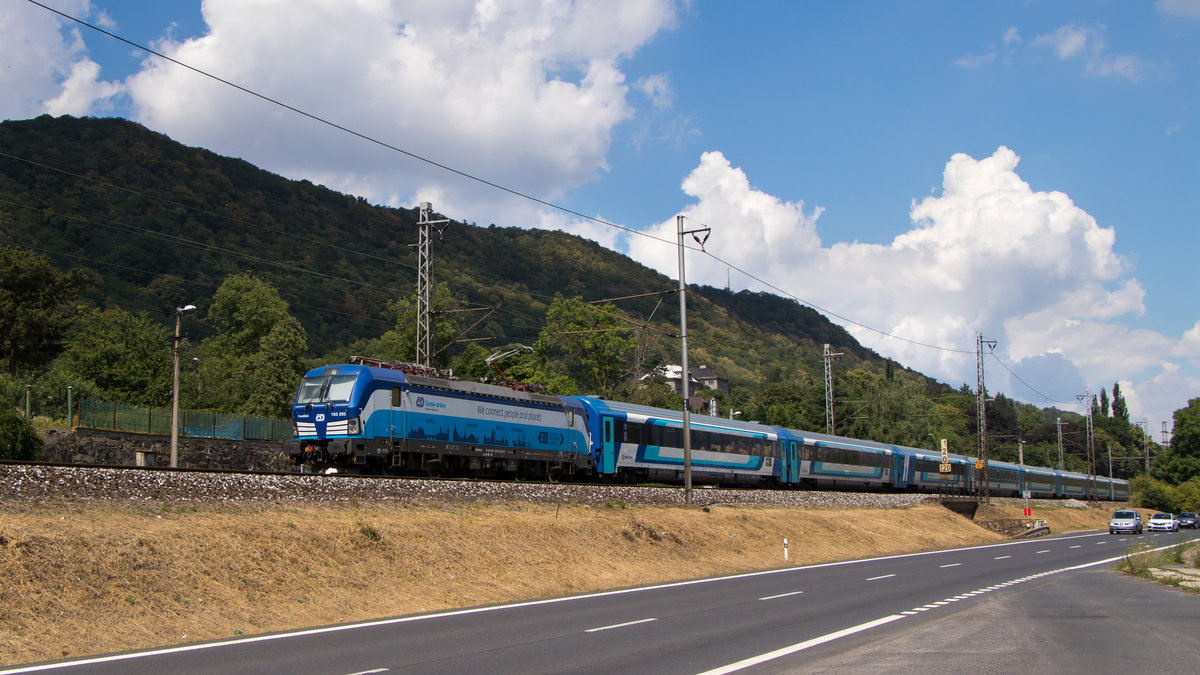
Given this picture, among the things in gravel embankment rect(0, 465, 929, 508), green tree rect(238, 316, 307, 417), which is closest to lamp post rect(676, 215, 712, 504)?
gravel embankment rect(0, 465, 929, 508)

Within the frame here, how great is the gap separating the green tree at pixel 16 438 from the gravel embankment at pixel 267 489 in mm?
15301

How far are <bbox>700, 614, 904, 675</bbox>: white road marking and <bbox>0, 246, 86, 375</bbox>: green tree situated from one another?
60.7m

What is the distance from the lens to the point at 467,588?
18.9 metres

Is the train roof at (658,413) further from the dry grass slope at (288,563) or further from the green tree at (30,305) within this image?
the green tree at (30,305)

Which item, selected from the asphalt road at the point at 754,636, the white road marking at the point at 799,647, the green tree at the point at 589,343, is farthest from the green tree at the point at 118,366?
the white road marking at the point at 799,647

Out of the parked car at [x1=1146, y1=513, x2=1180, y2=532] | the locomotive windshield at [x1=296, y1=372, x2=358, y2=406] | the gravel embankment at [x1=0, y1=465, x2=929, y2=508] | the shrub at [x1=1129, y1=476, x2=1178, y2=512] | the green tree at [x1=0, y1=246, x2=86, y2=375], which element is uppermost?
the green tree at [x1=0, y1=246, x2=86, y2=375]

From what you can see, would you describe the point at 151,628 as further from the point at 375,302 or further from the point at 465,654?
the point at 375,302

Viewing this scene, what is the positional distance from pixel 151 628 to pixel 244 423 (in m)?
34.0

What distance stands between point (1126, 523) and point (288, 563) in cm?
5360

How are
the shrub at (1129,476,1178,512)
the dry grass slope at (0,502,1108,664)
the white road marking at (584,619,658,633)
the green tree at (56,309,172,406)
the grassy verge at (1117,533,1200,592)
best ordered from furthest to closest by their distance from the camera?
the shrub at (1129,476,1178,512) → the green tree at (56,309,172,406) → the grassy verge at (1117,533,1200,592) → the white road marking at (584,619,658,633) → the dry grass slope at (0,502,1108,664)

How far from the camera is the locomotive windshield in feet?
85.0

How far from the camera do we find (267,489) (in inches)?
778

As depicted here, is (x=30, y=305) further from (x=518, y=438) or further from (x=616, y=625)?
(x=616, y=625)

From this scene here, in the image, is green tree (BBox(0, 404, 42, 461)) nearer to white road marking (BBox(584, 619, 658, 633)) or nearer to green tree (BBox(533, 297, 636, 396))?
white road marking (BBox(584, 619, 658, 633))
